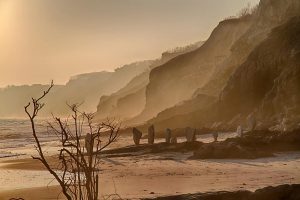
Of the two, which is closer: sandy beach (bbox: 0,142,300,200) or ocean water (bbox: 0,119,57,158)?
sandy beach (bbox: 0,142,300,200)

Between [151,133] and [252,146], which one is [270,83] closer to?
[151,133]

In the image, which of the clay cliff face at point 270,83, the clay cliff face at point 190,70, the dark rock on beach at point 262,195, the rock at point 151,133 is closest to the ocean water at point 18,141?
the dark rock on beach at point 262,195

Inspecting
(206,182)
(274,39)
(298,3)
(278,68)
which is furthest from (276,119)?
(206,182)

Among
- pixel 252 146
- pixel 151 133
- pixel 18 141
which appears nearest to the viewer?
pixel 252 146


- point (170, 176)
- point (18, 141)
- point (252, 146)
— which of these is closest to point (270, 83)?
point (252, 146)

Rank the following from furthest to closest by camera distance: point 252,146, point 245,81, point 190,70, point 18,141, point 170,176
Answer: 1. point 190,70
2. point 18,141
3. point 245,81
4. point 252,146
5. point 170,176

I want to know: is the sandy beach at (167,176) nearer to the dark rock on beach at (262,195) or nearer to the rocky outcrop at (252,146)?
the rocky outcrop at (252,146)

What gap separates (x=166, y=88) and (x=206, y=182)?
6506cm

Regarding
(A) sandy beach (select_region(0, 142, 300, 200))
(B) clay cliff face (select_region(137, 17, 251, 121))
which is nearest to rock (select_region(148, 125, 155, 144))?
(A) sandy beach (select_region(0, 142, 300, 200))

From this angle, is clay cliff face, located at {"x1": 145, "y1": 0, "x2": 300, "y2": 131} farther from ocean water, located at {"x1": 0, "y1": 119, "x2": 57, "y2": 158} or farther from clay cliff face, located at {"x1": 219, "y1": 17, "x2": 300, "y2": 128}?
ocean water, located at {"x1": 0, "y1": 119, "x2": 57, "y2": 158}

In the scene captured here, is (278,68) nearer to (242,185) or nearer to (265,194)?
(242,185)

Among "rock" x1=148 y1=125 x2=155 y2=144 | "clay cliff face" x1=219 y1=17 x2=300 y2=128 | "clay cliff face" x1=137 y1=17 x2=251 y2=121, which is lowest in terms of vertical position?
"rock" x1=148 y1=125 x2=155 y2=144

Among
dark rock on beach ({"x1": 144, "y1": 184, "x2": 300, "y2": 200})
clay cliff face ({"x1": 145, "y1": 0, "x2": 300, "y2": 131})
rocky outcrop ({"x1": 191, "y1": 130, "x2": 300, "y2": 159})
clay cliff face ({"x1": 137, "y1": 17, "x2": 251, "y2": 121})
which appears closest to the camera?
dark rock on beach ({"x1": 144, "y1": 184, "x2": 300, "y2": 200})

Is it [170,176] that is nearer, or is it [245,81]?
[170,176]
